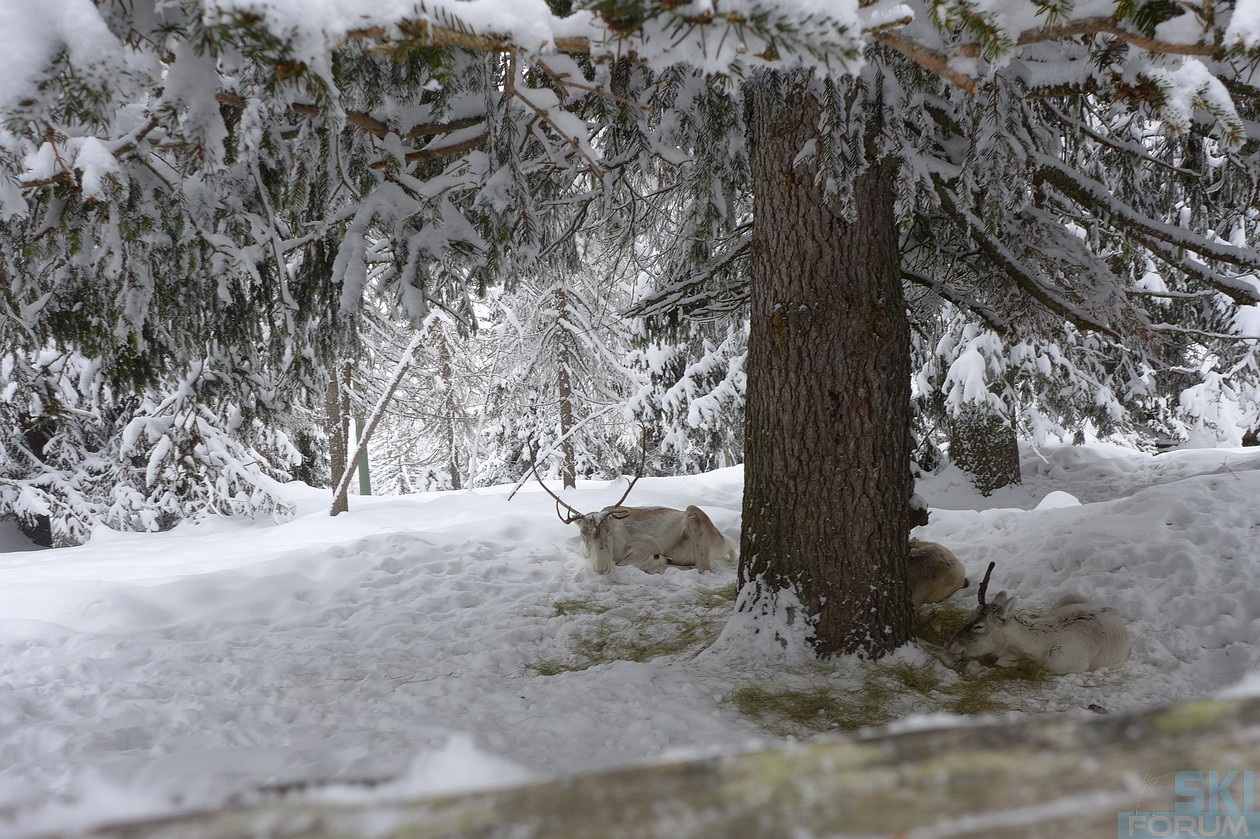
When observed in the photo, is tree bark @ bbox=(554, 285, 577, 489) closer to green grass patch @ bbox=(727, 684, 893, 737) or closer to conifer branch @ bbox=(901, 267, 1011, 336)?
conifer branch @ bbox=(901, 267, 1011, 336)

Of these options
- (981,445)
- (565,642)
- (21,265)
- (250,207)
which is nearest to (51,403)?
(21,265)

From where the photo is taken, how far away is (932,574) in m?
5.00

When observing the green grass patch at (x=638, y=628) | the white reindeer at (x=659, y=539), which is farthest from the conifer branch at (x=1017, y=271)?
the white reindeer at (x=659, y=539)

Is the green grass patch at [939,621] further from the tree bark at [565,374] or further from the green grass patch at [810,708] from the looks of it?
the tree bark at [565,374]

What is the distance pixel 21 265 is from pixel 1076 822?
5.35m

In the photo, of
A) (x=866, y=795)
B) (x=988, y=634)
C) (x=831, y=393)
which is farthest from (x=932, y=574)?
(x=866, y=795)

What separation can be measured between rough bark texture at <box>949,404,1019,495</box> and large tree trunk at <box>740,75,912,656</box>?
713 centimetres

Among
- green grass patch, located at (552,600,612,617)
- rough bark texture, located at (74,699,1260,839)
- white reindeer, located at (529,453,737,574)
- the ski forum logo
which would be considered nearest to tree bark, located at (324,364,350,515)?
white reindeer, located at (529,453,737,574)

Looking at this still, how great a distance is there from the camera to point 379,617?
525 centimetres

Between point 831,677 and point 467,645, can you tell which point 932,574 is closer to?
point 831,677

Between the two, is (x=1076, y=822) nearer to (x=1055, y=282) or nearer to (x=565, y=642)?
(x=565, y=642)

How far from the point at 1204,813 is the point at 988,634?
3.75 meters

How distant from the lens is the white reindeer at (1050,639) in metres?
3.93

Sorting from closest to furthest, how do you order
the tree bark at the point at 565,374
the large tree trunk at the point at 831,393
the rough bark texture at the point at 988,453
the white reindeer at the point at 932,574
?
the large tree trunk at the point at 831,393
the white reindeer at the point at 932,574
the rough bark texture at the point at 988,453
the tree bark at the point at 565,374
